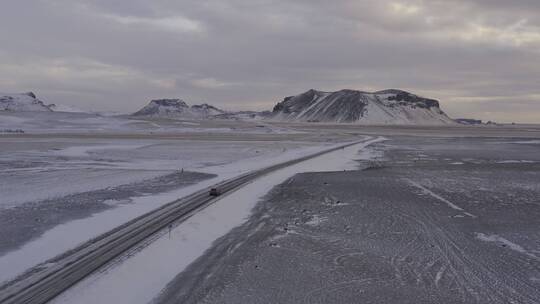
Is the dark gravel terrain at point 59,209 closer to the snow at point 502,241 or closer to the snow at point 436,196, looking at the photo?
the snow at point 436,196

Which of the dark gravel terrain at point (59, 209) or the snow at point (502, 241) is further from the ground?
the snow at point (502, 241)

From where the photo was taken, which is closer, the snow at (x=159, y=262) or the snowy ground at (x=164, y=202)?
the snow at (x=159, y=262)

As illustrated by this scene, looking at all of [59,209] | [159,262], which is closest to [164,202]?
[59,209]

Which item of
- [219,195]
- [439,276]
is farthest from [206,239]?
[219,195]

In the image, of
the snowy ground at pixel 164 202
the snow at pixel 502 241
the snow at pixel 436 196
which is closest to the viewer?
the snowy ground at pixel 164 202

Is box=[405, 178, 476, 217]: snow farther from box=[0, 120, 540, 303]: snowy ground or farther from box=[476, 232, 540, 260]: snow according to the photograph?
box=[476, 232, 540, 260]: snow

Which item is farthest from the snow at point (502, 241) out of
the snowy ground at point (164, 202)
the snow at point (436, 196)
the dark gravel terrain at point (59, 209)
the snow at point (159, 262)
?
the dark gravel terrain at point (59, 209)

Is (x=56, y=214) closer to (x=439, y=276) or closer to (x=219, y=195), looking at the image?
(x=219, y=195)

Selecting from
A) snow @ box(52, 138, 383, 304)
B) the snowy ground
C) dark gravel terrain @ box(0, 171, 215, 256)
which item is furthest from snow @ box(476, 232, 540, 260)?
dark gravel terrain @ box(0, 171, 215, 256)
